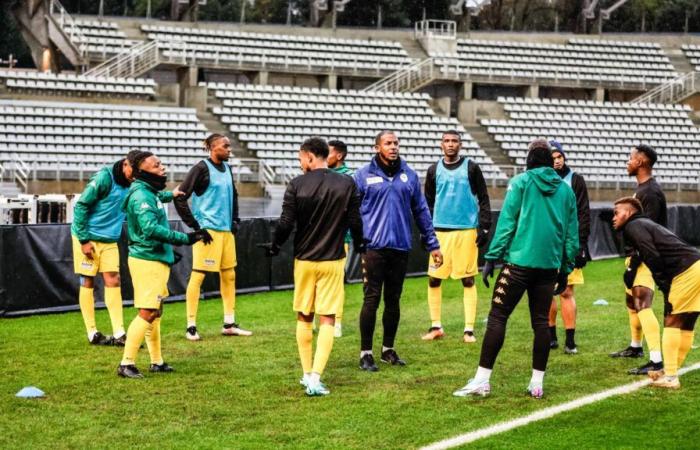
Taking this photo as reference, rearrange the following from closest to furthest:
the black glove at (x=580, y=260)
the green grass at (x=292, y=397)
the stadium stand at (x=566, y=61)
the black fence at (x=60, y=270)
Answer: the green grass at (x=292, y=397) → the black glove at (x=580, y=260) → the black fence at (x=60, y=270) → the stadium stand at (x=566, y=61)

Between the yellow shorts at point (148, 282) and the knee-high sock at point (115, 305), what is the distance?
152cm

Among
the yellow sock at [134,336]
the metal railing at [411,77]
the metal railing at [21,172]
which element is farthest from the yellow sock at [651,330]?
the metal railing at [411,77]

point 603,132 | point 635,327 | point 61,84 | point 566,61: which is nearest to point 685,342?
point 635,327

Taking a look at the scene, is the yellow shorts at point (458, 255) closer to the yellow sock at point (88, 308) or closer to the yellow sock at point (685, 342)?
the yellow sock at point (685, 342)

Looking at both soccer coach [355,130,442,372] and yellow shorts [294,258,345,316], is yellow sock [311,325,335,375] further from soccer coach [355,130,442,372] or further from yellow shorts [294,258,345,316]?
soccer coach [355,130,442,372]

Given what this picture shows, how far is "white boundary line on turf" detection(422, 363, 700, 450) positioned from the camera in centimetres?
702

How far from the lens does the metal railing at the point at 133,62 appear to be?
34.3 metres

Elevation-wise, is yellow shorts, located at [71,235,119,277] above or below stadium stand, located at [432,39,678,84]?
below

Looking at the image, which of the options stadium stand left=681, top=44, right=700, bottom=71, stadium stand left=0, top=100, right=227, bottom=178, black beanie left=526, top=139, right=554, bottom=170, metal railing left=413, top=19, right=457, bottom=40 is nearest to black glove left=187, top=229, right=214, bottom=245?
black beanie left=526, top=139, right=554, bottom=170

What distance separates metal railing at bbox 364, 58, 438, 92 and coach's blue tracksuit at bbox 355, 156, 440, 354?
29146 millimetres

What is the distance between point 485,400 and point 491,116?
31.4m

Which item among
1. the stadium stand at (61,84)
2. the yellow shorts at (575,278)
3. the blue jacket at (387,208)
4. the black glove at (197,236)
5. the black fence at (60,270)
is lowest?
the black fence at (60,270)

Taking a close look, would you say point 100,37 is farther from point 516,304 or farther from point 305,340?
point 516,304

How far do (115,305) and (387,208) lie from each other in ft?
9.68
